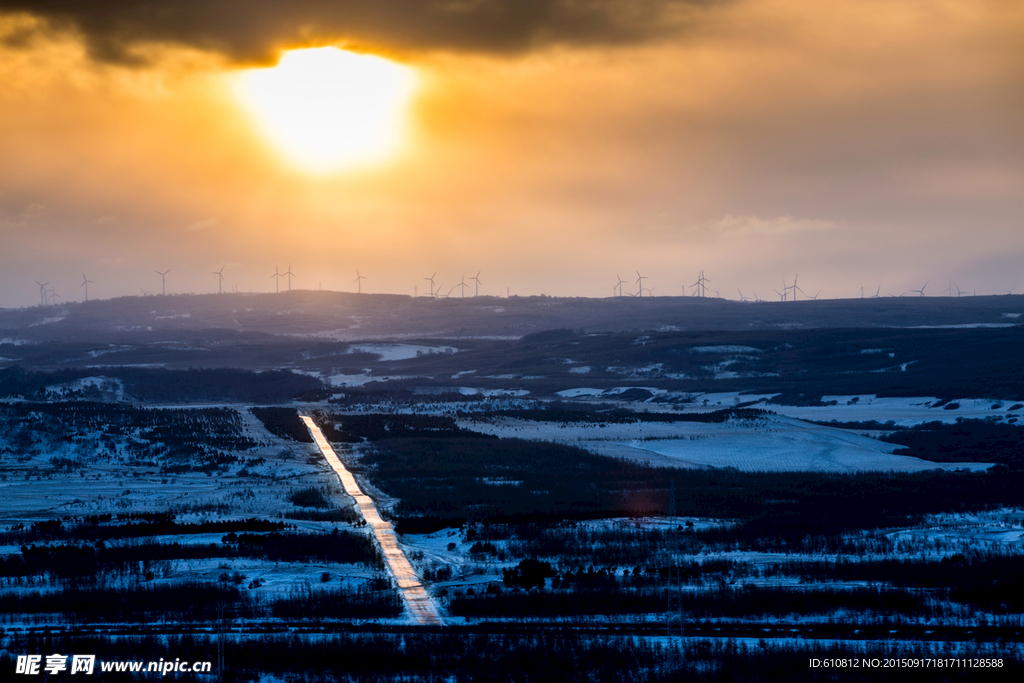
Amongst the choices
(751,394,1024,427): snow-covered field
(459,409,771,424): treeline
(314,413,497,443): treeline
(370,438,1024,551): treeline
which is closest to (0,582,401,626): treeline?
(370,438,1024,551): treeline

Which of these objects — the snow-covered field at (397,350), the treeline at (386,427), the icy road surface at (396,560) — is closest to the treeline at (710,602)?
the icy road surface at (396,560)

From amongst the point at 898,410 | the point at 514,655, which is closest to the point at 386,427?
the point at 898,410

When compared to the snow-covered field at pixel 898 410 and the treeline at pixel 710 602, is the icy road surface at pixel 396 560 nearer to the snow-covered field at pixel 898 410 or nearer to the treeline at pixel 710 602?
the treeline at pixel 710 602

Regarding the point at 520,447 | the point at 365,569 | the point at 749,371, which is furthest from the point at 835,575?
the point at 749,371

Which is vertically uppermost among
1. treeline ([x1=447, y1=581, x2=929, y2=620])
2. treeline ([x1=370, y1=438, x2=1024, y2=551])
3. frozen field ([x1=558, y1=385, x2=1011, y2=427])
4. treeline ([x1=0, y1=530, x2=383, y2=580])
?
treeline ([x1=447, y1=581, x2=929, y2=620])

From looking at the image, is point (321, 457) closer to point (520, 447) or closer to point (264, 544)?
point (520, 447)

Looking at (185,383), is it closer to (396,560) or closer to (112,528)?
(112,528)

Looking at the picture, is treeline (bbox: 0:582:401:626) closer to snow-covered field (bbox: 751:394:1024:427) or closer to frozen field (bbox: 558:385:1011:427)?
frozen field (bbox: 558:385:1011:427)
